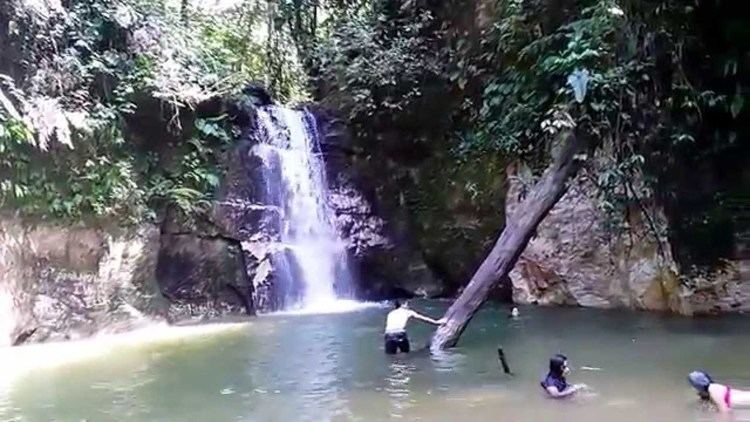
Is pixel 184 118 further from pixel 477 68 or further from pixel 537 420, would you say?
pixel 537 420

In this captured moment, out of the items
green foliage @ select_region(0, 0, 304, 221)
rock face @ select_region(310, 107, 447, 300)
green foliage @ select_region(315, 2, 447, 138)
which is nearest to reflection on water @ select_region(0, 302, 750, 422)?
green foliage @ select_region(0, 0, 304, 221)

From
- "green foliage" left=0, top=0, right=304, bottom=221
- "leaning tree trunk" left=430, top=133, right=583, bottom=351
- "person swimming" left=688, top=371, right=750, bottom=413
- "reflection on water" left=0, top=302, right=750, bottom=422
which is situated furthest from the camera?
"green foliage" left=0, top=0, right=304, bottom=221

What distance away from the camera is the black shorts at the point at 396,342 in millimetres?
9711

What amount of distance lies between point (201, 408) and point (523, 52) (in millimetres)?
6578

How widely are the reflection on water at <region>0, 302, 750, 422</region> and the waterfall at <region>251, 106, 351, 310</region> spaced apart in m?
3.05

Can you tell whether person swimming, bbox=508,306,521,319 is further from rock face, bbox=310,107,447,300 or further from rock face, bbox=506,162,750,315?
rock face, bbox=310,107,447,300

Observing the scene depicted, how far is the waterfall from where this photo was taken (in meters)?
15.8

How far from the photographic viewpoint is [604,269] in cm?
1393

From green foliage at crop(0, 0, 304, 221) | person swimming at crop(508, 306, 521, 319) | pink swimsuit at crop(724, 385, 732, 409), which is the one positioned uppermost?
green foliage at crop(0, 0, 304, 221)

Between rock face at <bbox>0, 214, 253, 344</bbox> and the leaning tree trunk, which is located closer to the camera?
the leaning tree trunk

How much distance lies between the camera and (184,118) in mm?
14906

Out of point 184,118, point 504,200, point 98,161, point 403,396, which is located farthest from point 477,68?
point 403,396

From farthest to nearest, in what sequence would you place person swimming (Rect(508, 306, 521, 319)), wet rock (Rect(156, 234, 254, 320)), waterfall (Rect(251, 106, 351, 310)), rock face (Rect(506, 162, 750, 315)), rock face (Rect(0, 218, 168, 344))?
waterfall (Rect(251, 106, 351, 310)), wet rock (Rect(156, 234, 254, 320)), person swimming (Rect(508, 306, 521, 319)), rock face (Rect(506, 162, 750, 315)), rock face (Rect(0, 218, 168, 344))

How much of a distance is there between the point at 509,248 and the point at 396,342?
5.76 feet
